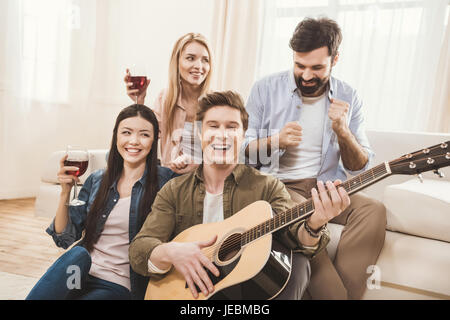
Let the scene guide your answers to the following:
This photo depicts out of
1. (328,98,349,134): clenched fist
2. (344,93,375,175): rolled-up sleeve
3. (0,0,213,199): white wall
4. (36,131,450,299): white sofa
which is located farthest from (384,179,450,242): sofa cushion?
(0,0,213,199): white wall

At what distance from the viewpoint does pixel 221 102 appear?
3.38 ft

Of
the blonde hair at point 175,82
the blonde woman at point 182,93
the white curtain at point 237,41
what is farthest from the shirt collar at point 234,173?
the white curtain at point 237,41

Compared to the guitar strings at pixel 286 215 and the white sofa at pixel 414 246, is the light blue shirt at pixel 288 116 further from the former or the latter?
the guitar strings at pixel 286 215

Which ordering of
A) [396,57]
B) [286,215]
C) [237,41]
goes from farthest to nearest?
1. [237,41]
2. [396,57]
3. [286,215]

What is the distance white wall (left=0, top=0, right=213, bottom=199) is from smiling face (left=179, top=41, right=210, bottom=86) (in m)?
1.83

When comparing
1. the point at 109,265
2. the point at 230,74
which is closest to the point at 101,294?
the point at 109,265

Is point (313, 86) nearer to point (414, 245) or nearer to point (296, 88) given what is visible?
point (296, 88)

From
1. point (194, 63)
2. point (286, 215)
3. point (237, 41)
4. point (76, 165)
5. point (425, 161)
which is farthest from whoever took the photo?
point (237, 41)

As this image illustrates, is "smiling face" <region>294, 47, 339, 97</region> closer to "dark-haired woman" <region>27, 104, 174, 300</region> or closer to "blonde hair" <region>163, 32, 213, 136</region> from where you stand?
"blonde hair" <region>163, 32, 213, 136</region>

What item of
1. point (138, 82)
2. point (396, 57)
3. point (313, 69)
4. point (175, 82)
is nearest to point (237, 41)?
point (396, 57)

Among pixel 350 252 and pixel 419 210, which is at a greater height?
pixel 419 210

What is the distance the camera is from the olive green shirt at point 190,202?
996 millimetres

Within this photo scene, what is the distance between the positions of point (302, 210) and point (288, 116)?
456mm

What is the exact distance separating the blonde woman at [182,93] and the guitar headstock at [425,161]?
68 cm
